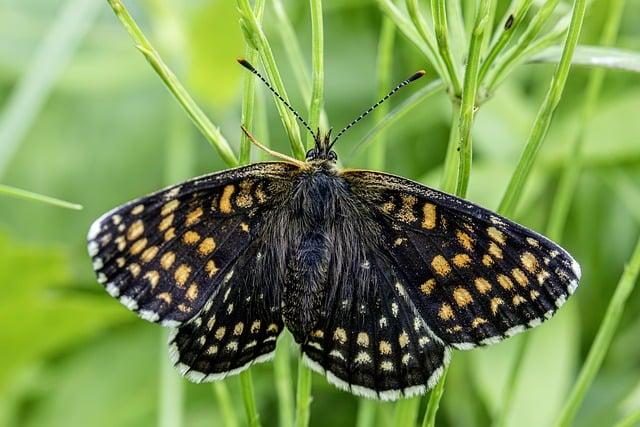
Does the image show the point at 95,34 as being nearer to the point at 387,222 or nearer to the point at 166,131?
the point at 166,131

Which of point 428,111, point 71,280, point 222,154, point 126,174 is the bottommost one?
point 71,280

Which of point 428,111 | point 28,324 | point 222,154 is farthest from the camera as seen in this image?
point 428,111

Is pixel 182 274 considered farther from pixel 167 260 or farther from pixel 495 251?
pixel 495 251

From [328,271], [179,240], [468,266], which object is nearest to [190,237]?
[179,240]

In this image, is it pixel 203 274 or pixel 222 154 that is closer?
pixel 222 154

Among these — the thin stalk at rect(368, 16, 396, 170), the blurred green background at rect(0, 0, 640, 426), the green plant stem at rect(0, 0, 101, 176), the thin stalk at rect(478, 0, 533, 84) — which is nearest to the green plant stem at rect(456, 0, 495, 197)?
the thin stalk at rect(478, 0, 533, 84)

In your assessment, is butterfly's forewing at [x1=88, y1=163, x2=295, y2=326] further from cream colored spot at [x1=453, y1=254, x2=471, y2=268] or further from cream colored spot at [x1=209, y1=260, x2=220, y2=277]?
cream colored spot at [x1=453, y1=254, x2=471, y2=268]

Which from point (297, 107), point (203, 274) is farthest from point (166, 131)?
point (203, 274)
